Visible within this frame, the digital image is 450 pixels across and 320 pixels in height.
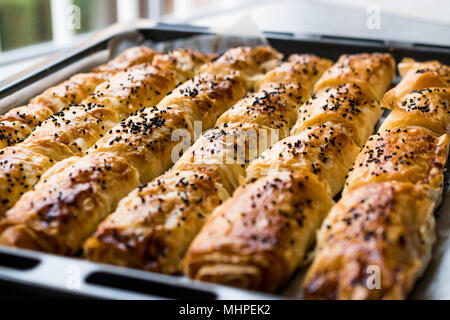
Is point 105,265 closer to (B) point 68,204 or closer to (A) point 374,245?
(B) point 68,204

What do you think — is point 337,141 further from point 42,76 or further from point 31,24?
point 31,24

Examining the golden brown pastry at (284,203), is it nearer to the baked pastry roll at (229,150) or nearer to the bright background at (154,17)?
the baked pastry roll at (229,150)

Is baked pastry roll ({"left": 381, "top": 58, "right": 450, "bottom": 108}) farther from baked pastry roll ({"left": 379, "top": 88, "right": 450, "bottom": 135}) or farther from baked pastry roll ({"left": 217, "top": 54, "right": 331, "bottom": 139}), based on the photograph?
baked pastry roll ({"left": 217, "top": 54, "right": 331, "bottom": 139})

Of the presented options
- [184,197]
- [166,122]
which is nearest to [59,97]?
[166,122]

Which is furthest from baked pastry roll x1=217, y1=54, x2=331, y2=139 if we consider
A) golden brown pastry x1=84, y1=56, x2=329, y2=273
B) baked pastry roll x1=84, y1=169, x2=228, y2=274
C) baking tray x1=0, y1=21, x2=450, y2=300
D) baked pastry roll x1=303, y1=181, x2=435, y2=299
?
baked pastry roll x1=303, y1=181, x2=435, y2=299
